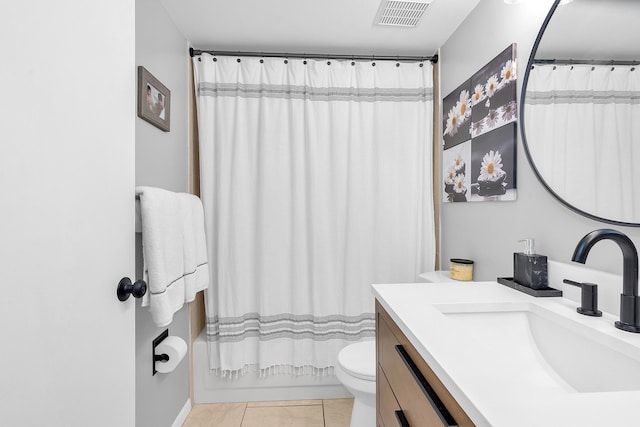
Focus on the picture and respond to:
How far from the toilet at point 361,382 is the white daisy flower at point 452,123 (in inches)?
54.5

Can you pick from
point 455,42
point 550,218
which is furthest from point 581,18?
point 455,42

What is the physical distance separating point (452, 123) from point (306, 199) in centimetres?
102

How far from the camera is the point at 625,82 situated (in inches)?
34.4

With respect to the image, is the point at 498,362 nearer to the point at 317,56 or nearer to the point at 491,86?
the point at 491,86

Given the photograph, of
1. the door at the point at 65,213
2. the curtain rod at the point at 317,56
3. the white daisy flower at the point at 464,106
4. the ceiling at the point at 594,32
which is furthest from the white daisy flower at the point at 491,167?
the door at the point at 65,213

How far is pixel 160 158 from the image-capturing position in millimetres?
1619

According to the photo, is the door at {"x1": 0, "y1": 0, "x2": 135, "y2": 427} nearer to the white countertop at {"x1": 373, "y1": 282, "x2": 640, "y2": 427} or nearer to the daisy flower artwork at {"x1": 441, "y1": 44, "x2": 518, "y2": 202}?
the white countertop at {"x1": 373, "y1": 282, "x2": 640, "y2": 427}

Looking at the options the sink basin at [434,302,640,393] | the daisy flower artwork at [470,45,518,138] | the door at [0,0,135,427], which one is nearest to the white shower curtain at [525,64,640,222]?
the daisy flower artwork at [470,45,518,138]

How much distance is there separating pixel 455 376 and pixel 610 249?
2.50ft

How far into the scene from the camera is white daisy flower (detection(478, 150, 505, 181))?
1.45 m

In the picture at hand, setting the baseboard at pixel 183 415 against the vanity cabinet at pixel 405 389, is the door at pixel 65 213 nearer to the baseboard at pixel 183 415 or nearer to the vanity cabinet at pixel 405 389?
the vanity cabinet at pixel 405 389

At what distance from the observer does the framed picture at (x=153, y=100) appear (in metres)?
1.40

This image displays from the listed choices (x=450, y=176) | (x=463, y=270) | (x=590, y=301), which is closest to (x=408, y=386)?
(x=590, y=301)

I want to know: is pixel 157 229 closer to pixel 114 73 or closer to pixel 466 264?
pixel 114 73
